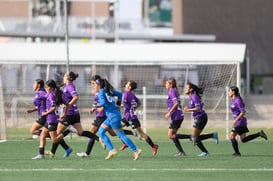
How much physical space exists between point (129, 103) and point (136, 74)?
544 inches

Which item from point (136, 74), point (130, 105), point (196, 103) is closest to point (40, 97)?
Answer: point (130, 105)

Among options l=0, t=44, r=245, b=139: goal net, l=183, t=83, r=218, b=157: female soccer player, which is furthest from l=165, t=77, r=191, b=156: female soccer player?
l=0, t=44, r=245, b=139: goal net

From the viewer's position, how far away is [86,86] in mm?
37281

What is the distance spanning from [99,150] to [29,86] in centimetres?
1341

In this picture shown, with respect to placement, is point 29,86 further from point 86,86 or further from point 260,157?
point 260,157

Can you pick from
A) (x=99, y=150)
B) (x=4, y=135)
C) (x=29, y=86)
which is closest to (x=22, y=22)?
(x=29, y=86)

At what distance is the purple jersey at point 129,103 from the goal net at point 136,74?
769 cm

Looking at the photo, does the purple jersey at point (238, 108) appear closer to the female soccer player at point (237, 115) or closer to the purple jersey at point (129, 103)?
the female soccer player at point (237, 115)

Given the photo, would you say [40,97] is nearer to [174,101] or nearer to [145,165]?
[174,101]

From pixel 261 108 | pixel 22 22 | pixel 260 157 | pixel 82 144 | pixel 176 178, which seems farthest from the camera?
pixel 22 22

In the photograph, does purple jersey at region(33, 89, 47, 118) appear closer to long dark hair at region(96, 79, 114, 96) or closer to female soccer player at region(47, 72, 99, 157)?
female soccer player at region(47, 72, 99, 157)

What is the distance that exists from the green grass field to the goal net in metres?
7.99

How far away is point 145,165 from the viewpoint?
794 inches

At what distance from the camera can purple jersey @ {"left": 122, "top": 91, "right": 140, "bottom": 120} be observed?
25781 millimetres
